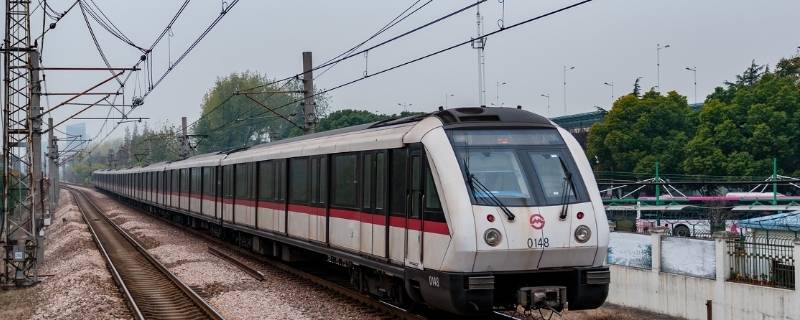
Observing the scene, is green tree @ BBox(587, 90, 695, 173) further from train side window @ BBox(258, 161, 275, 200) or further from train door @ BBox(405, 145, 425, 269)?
train door @ BBox(405, 145, 425, 269)

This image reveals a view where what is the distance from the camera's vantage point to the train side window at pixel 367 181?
40.5 ft

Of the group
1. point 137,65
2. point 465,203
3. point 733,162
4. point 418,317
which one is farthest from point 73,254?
point 733,162

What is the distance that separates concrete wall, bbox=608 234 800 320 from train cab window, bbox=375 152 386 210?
8971mm

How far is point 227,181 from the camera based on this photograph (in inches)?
→ 956

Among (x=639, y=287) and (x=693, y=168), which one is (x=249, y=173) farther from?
(x=693, y=168)

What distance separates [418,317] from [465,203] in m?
2.21

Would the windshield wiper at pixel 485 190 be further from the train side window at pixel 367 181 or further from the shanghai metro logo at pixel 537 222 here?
the train side window at pixel 367 181

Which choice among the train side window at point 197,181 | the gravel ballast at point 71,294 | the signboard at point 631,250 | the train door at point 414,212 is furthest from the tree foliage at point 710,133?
the train door at point 414,212

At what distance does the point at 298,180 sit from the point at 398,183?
5.52 metres

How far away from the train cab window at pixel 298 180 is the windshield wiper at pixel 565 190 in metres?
6.54

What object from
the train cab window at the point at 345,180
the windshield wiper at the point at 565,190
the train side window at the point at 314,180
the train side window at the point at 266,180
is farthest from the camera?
the train side window at the point at 266,180

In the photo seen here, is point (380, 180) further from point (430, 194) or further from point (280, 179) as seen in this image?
point (280, 179)

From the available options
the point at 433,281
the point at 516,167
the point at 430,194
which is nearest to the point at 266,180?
the point at 430,194

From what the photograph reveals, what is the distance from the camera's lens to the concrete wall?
54.3ft
